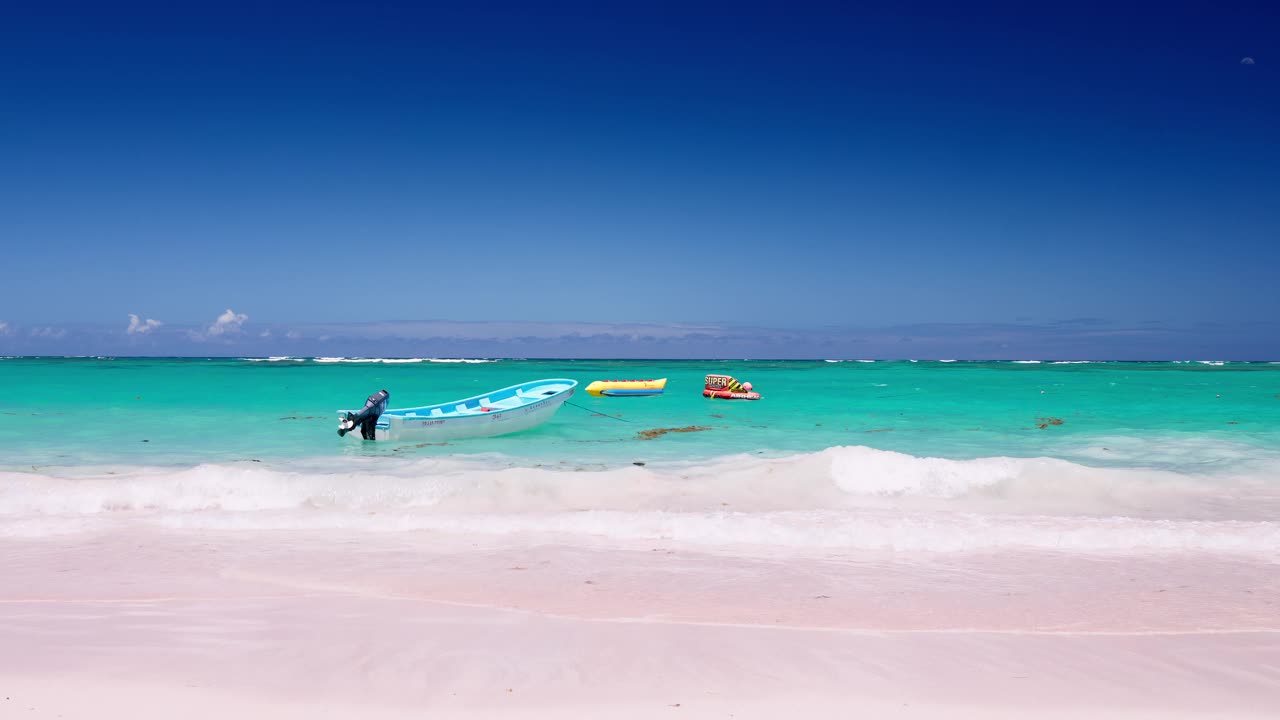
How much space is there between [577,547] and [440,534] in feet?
6.43

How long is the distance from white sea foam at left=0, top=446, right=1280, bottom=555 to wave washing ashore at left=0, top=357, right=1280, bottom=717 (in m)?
0.06

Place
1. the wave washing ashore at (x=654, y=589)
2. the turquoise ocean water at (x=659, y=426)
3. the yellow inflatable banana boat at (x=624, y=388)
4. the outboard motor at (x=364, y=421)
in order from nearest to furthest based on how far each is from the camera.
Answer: the wave washing ashore at (x=654, y=589), the turquoise ocean water at (x=659, y=426), the outboard motor at (x=364, y=421), the yellow inflatable banana boat at (x=624, y=388)

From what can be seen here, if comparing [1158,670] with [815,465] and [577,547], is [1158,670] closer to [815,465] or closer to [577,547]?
[577,547]

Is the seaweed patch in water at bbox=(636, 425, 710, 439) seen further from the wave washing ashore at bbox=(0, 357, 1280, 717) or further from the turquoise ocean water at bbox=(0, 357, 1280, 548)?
the wave washing ashore at bbox=(0, 357, 1280, 717)

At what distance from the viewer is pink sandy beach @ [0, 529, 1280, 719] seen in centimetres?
450

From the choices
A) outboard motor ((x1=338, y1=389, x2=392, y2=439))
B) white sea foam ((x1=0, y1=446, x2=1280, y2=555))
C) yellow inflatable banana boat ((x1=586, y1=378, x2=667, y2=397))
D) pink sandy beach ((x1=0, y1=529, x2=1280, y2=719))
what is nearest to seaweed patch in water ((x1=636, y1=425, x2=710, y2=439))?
outboard motor ((x1=338, y1=389, x2=392, y2=439))

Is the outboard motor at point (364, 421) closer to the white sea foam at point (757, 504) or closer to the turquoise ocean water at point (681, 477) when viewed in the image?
the turquoise ocean water at point (681, 477)

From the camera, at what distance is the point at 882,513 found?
10906 millimetres

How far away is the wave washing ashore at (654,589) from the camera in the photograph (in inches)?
184

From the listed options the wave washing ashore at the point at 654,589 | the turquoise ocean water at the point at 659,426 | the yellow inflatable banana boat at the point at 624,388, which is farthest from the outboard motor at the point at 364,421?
the yellow inflatable banana boat at the point at 624,388

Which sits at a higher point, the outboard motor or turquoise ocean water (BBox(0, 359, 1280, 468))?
the outboard motor

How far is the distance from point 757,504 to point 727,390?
97.9ft

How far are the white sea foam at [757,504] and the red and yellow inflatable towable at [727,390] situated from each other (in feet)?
86.3

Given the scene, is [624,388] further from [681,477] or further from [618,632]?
[618,632]
